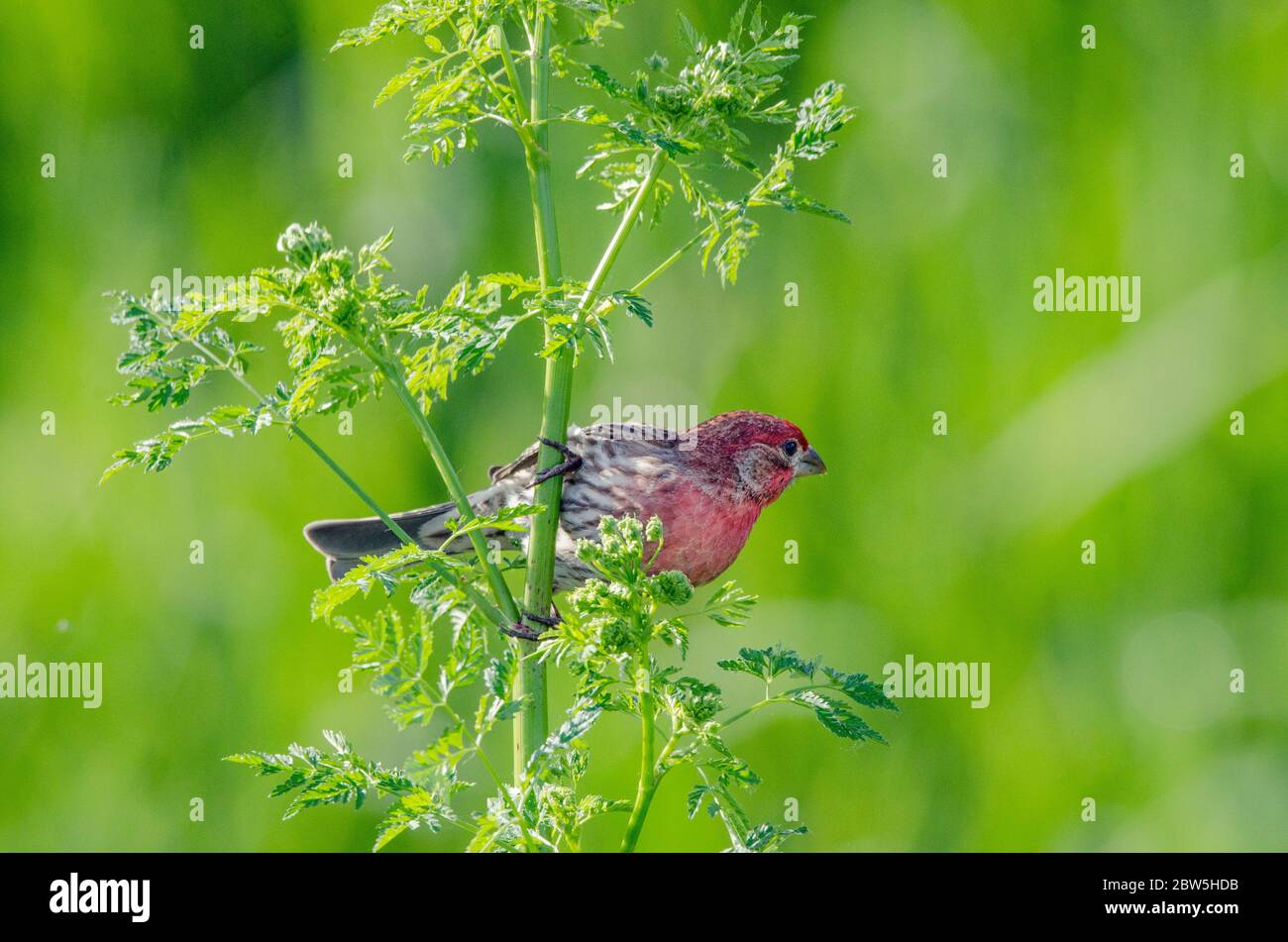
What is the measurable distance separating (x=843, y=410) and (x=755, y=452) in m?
0.92

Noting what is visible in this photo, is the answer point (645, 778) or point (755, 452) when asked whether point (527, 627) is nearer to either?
point (645, 778)

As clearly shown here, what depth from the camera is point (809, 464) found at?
13.6 feet

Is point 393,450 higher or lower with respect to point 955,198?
lower

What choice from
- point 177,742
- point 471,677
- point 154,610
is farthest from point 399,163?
point 471,677

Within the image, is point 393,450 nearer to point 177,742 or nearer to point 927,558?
point 177,742

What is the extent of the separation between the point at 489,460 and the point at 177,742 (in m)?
1.45

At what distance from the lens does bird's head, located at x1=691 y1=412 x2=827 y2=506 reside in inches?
158

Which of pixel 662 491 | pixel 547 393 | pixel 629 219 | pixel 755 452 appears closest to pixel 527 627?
pixel 547 393

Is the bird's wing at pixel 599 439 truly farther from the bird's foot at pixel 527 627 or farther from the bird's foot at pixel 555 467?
the bird's foot at pixel 527 627

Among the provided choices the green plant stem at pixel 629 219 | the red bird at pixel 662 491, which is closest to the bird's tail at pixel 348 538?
the red bird at pixel 662 491

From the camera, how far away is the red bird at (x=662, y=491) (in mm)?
3760

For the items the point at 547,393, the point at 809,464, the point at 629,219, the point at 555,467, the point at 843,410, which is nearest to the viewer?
the point at 629,219

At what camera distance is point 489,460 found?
4.60 meters

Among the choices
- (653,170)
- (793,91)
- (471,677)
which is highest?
(793,91)
